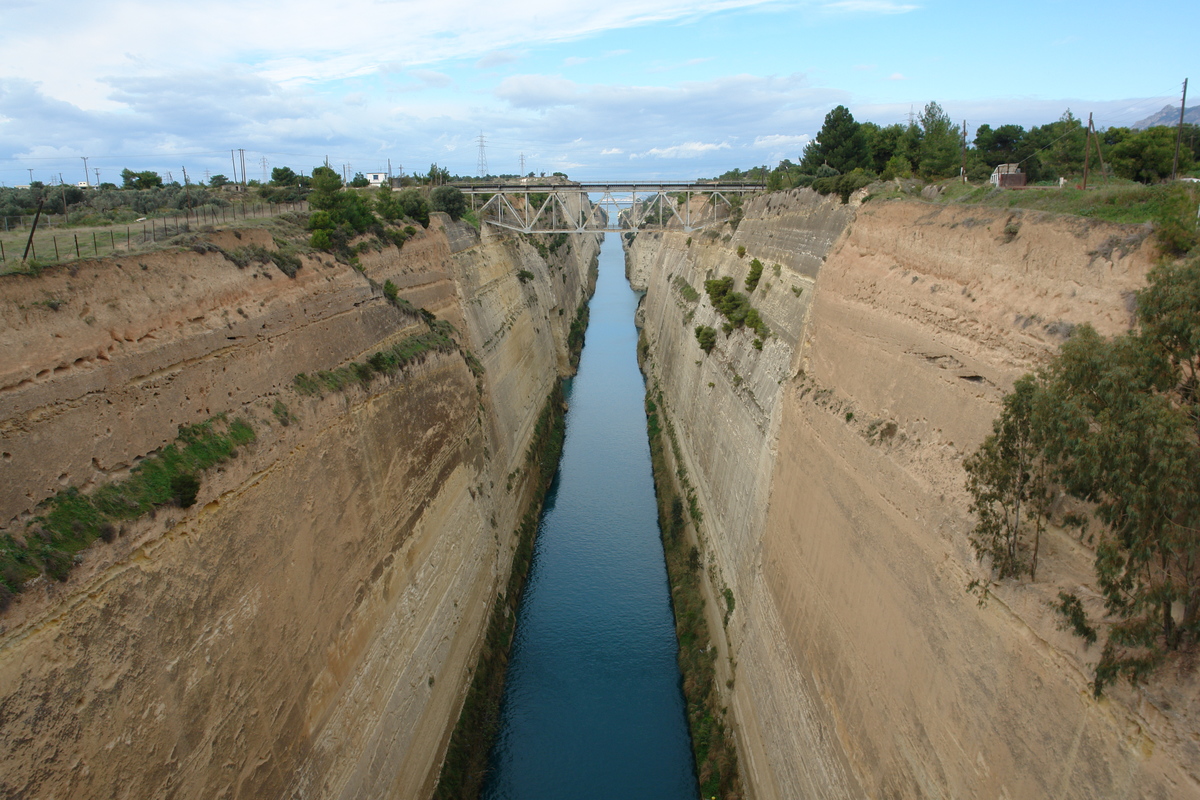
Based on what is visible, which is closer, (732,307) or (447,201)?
(732,307)

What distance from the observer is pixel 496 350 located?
23359 millimetres

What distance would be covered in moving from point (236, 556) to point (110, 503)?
161cm

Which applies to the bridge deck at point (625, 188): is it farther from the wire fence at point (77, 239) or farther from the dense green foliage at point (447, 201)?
the wire fence at point (77, 239)

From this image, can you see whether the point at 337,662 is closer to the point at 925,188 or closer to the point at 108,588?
the point at 108,588

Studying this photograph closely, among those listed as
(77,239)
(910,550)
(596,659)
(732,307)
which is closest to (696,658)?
(596,659)

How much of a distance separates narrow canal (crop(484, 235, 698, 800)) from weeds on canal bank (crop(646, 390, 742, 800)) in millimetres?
308

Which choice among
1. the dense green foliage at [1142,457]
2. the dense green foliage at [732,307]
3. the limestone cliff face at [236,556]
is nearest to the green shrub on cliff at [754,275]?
the dense green foliage at [732,307]

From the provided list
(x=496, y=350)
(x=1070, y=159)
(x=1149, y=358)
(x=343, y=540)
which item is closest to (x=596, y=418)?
(x=496, y=350)

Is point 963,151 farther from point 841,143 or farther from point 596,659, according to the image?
point 596,659

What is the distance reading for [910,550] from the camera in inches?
329

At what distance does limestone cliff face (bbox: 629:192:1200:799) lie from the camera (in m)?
5.83

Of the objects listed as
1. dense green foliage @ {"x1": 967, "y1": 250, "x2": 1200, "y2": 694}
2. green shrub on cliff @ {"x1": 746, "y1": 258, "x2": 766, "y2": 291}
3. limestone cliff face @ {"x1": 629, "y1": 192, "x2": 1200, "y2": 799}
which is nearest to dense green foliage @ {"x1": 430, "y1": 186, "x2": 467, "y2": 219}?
green shrub on cliff @ {"x1": 746, "y1": 258, "x2": 766, "y2": 291}

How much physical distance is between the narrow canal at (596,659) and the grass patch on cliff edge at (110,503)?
7594 millimetres

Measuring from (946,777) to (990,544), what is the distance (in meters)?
2.23
